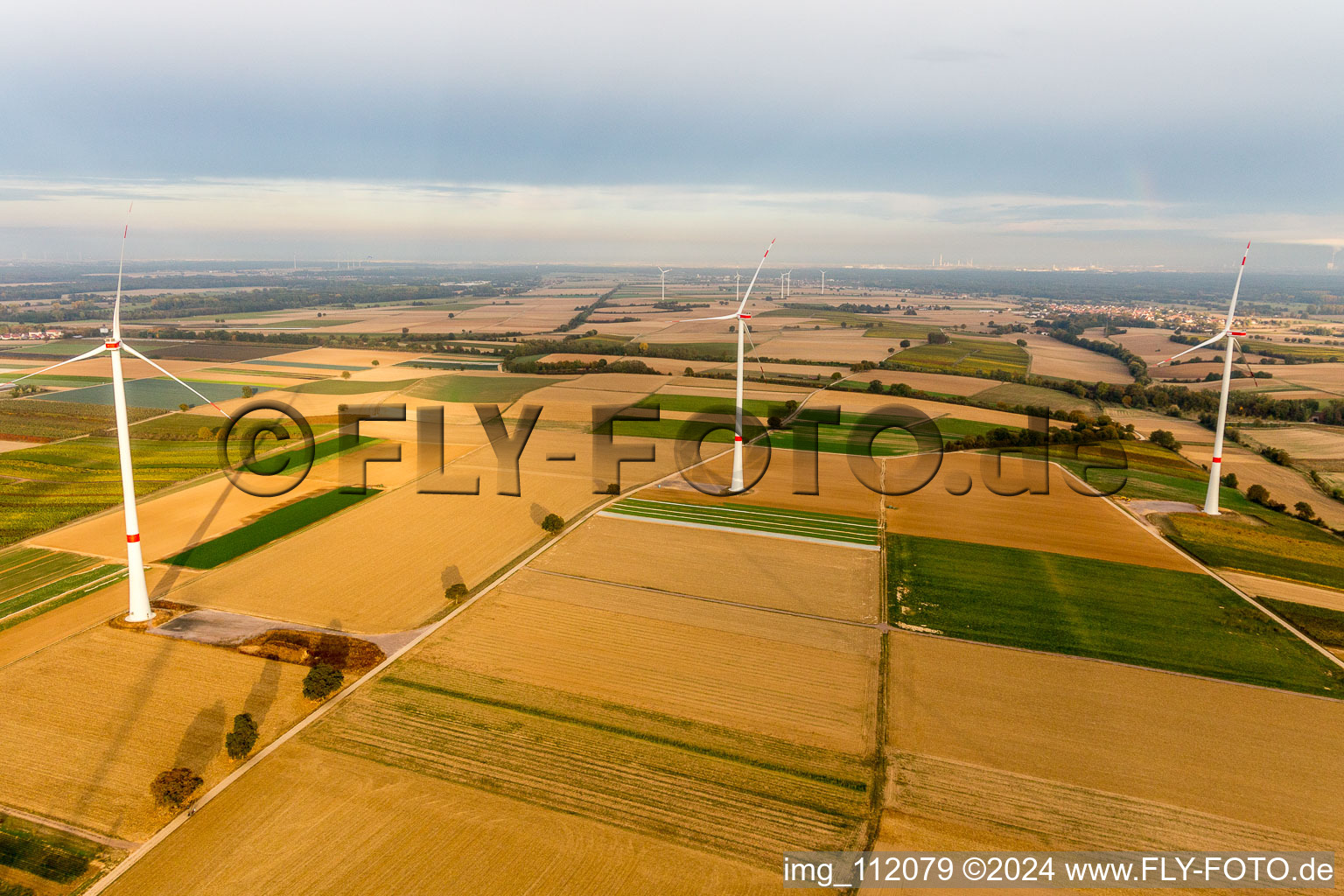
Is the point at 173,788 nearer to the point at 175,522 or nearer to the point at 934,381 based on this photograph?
the point at 175,522

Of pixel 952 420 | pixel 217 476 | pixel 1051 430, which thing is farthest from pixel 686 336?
pixel 217 476

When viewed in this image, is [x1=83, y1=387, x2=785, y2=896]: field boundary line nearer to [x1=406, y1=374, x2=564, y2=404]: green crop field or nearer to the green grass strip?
the green grass strip

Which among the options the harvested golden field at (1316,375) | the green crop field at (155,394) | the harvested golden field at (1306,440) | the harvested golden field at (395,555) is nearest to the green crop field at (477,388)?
the green crop field at (155,394)

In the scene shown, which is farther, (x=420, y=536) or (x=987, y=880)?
(x=420, y=536)

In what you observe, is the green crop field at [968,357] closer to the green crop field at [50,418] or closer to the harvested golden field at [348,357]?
the harvested golden field at [348,357]

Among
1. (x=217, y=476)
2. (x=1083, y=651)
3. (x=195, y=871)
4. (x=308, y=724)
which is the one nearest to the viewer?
(x=195, y=871)

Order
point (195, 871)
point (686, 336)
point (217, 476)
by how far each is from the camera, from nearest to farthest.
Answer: point (195, 871) → point (217, 476) → point (686, 336)

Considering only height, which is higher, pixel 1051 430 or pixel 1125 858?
pixel 1051 430

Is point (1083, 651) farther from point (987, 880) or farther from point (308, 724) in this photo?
point (308, 724)
